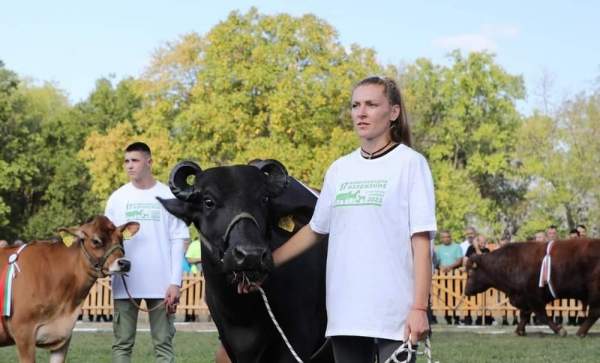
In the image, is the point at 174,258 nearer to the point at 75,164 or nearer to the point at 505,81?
the point at 505,81

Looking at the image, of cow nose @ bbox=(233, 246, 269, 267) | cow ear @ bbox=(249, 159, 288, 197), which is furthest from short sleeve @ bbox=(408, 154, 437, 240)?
cow ear @ bbox=(249, 159, 288, 197)

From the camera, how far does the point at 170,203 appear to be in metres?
5.23

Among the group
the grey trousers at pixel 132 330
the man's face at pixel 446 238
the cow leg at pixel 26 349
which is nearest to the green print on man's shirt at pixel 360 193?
the grey trousers at pixel 132 330

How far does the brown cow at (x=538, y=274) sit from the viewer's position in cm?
1855

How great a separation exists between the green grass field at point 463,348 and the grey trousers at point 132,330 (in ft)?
12.0

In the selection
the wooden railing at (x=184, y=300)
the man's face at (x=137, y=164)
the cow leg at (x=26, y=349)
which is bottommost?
the wooden railing at (x=184, y=300)

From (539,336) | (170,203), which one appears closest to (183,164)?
(170,203)

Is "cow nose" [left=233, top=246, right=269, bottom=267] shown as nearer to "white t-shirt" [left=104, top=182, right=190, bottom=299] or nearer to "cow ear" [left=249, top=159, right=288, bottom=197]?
"cow ear" [left=249, top=159, right=288, bottom=197]

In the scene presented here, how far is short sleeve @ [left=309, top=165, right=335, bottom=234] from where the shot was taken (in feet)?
15.7

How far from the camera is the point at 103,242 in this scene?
30.2 feet

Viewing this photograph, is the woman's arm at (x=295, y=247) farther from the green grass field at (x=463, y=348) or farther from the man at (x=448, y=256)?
the man at (x=448, y=256)

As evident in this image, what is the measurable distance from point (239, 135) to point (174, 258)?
106 feet

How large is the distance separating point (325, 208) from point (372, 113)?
22.5 inches

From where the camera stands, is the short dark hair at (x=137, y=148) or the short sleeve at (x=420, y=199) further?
the short dark hair at (x=137, y=148)
